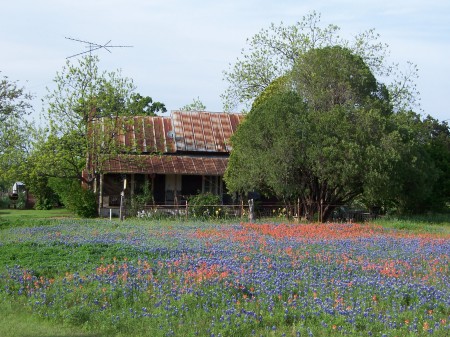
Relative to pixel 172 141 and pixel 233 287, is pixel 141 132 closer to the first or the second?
pixel 172 141

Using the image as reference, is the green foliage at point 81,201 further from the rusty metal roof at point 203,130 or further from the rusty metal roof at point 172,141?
the rusty metal roof at point 203,130

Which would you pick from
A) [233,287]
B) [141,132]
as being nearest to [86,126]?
[141,132]

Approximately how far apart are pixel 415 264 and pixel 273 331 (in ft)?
19.9

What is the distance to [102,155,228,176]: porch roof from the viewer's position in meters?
36.3

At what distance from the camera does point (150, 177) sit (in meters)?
38.0

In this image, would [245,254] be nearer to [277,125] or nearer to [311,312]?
[311,312]

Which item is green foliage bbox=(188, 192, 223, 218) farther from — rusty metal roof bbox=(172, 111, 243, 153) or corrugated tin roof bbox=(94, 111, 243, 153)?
rusty metal roof bbox=(172, 111, 243, 153)

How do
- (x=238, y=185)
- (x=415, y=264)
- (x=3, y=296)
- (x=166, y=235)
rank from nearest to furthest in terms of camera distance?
(x=3, y=296)
(x=415, y=264)
(x=166, y=235)
(x=238, y=185)

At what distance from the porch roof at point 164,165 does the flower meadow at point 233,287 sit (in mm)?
19661

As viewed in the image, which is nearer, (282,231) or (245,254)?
(245,254)

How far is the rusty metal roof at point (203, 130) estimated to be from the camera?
131 feet

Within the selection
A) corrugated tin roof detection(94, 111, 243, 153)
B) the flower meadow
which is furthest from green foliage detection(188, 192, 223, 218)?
the flower meadow

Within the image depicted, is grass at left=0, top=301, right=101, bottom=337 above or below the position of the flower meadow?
below

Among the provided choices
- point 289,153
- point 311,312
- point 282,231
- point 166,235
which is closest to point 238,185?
point 289,153
